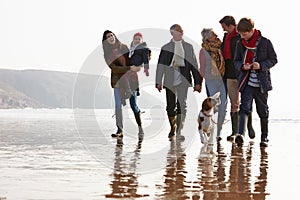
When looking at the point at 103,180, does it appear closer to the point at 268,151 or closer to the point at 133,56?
the point at 268,151

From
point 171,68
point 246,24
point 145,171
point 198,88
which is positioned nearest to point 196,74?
point 198,88

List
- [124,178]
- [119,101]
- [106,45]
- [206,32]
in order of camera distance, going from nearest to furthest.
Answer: [124,178] → [206,32] → [106,45] → [119,101]

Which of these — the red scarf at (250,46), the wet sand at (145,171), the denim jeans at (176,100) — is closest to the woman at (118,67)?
the denim jeans at (176,100)

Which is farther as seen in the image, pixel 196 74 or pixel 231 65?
pixel 196 74

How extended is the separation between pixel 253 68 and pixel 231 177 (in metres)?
3.55

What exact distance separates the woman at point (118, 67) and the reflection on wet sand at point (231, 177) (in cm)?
308

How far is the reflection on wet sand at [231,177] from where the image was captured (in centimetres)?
406

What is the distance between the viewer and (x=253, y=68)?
26.9 feet

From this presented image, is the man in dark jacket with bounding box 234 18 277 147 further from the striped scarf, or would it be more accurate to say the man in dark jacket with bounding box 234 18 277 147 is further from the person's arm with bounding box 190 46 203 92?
the person's arm with bounding box 190 46 203 92

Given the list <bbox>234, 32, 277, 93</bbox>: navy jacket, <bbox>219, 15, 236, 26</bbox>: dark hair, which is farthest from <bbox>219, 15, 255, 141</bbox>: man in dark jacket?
<bbox>234, 32, 277, 93</bbox>: navy jacket

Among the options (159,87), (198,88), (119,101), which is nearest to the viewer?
(198,88)

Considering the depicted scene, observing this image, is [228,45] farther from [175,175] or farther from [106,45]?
[175,175]

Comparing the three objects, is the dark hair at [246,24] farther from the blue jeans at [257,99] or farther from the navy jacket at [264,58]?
the blue jeans at [257,99]

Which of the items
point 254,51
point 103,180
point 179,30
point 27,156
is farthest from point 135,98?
point 103,180
